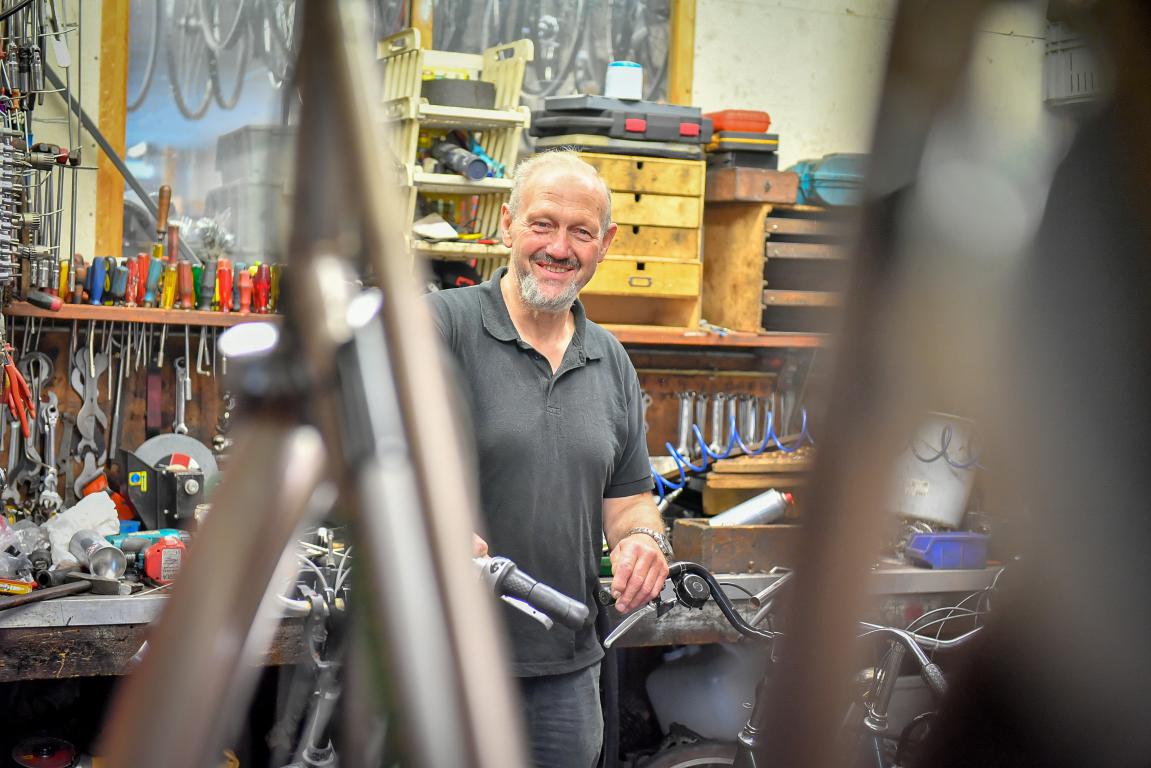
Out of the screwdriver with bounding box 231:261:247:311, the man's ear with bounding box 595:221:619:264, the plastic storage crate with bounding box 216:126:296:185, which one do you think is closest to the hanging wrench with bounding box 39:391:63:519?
the screwdriver with bounding box 231:261:247:311

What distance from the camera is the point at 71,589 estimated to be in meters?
2.56

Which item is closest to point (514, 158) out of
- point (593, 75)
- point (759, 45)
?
point (593, 75)

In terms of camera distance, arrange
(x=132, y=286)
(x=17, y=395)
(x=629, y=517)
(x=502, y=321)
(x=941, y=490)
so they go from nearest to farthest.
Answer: (x=502, y=321) → (x=629, y=517) → (x=17, y=395) → (x=132, y=286) → (x=941, y=490)

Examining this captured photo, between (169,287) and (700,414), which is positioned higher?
(169,287)

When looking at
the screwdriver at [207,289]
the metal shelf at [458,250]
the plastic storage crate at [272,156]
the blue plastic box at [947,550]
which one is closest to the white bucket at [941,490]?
the blue plastic box at [947,550]

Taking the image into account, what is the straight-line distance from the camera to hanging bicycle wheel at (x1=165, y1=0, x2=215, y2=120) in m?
3.77

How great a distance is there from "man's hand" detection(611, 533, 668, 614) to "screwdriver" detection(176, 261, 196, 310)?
1.72 meters


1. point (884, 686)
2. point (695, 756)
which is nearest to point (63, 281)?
point (695, 756)

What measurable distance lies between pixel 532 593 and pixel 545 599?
2 centimetres

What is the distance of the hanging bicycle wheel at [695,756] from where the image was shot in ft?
10.4

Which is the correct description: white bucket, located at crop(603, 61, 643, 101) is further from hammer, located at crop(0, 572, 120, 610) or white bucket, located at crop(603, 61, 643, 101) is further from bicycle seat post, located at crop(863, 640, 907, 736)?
hammer, located at crop(0, 572, 120, 610)

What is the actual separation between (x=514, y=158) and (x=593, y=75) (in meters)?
0.88

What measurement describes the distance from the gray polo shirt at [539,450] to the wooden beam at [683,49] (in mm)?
2165

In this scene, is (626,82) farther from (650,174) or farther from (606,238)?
(606,238)
